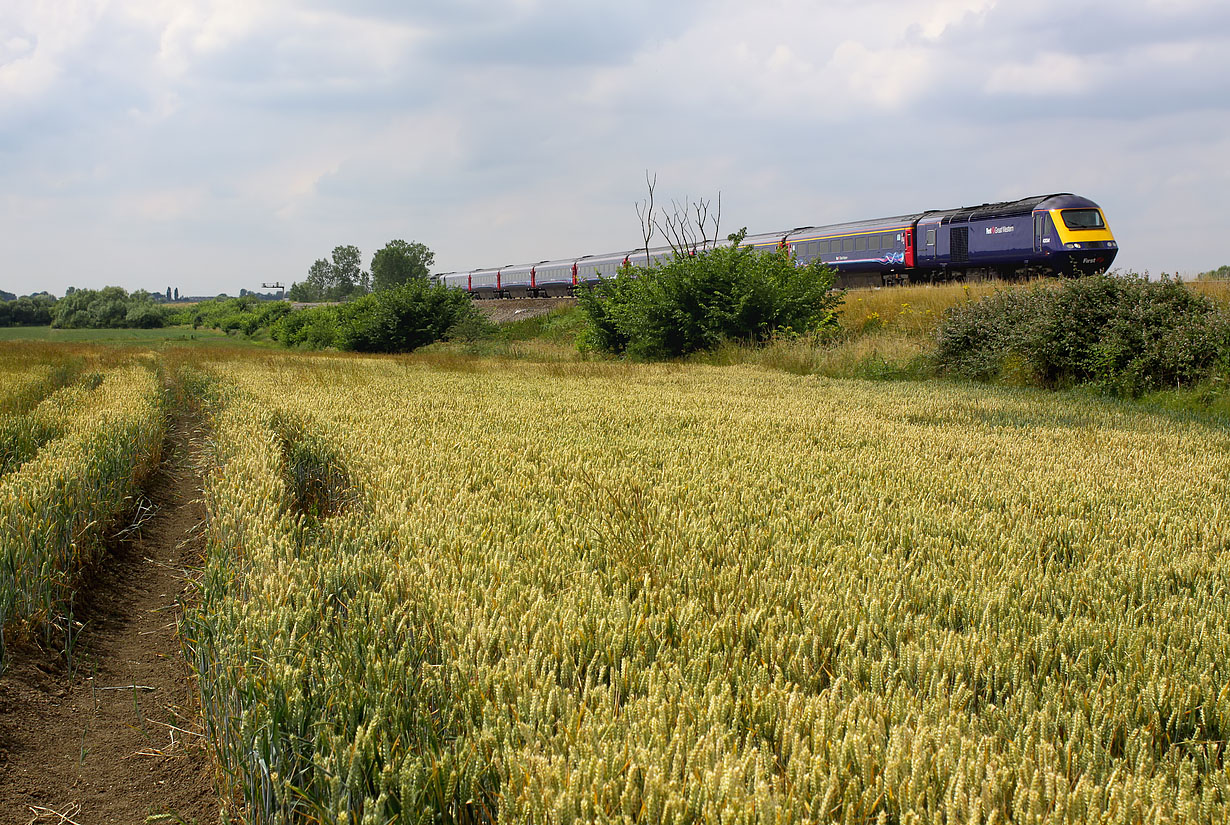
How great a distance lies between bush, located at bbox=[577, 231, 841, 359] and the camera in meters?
20.3

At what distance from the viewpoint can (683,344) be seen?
72.2ft

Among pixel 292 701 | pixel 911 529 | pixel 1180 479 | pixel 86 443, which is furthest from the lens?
pixel 86 443

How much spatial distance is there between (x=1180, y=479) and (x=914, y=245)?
29.8 meters

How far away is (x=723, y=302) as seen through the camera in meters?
20.8

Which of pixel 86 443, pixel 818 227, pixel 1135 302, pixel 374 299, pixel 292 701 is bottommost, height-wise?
pixel 292 701

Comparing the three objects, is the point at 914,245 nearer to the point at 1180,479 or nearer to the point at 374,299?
the point at 374,299

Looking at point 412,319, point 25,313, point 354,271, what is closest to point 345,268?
point 354,271

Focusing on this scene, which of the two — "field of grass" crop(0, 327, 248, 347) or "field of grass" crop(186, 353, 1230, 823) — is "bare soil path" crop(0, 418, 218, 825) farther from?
"field of grass" crop(0, 327, 248, 347)

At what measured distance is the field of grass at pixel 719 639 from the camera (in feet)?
5.67

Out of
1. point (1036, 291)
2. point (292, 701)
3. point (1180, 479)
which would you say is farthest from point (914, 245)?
point (292, 701)

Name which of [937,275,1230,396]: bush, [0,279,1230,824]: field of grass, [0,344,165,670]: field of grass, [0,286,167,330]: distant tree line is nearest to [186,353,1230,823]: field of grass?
[0,279,1230,824]: field of grass

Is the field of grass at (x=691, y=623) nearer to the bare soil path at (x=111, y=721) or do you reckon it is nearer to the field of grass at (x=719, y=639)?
the field of grass at (x=719, y=639)

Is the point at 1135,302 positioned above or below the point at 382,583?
above

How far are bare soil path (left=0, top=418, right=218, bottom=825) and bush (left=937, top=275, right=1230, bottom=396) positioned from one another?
12631 mm
